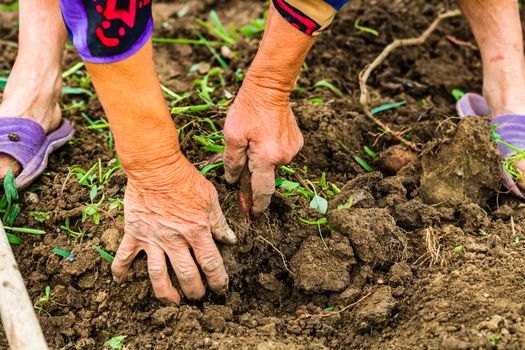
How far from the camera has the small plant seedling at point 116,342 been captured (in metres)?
2.04

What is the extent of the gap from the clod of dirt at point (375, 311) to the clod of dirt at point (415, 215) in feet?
1.09

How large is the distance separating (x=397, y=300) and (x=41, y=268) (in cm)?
116

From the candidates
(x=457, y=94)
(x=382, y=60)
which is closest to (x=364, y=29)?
(x=382, y=60)

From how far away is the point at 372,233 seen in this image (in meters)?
2.23

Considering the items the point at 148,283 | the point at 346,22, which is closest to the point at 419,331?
the point at 148,283

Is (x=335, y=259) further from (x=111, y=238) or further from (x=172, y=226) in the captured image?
(x=111, y=238)

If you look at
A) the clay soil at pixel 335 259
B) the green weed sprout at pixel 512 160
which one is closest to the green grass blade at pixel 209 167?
the clay soil at pixel 335 259

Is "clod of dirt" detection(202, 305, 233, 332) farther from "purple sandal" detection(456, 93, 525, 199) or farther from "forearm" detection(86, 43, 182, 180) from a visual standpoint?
"purple sandal" detection(456, 93, 525, 199)

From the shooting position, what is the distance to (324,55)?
3287mm

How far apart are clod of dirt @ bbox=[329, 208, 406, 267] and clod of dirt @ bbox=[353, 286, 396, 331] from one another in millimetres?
140

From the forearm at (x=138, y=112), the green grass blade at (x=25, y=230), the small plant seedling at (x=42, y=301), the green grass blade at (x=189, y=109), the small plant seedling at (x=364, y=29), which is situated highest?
the forearm at (x=138, y=112)

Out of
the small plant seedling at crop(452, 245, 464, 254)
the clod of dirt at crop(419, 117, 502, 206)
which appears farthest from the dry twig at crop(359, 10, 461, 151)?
the small plant seedling at crop(452, 245, 464, 254)

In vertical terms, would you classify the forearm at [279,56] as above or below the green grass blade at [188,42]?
above

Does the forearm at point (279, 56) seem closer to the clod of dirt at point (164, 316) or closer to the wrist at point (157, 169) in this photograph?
the wrist at point (157, 169)
